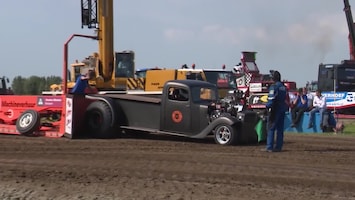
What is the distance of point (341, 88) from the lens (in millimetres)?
32094

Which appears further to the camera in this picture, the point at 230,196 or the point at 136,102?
the point at 136,102

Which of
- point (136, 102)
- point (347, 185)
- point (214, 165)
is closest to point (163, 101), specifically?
point (136, 102)

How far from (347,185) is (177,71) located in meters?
17.9

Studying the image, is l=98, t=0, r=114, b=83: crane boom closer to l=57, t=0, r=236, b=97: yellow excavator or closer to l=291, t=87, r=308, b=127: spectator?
l=57, t=0, r=236, b=97: yellow excavator

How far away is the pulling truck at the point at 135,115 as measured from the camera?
46.0ft

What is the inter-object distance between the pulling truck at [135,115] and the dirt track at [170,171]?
80 centimetres

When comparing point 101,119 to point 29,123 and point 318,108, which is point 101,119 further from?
point 318,108

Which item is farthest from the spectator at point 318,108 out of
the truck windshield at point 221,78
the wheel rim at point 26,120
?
the wheel rim at point 26,120

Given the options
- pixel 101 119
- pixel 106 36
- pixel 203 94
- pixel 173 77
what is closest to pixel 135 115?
pixel 101 119

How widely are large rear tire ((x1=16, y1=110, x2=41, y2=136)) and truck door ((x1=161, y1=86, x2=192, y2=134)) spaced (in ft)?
11.6

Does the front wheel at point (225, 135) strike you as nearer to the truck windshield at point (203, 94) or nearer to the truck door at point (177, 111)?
the truck door at point (177, 111)

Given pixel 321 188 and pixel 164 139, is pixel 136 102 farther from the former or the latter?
pixel 321 188

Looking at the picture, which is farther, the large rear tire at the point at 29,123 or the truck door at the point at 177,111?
the large rear tire at the point at 29,123

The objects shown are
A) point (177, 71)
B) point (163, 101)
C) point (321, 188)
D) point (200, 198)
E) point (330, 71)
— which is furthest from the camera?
point (330, 71)
